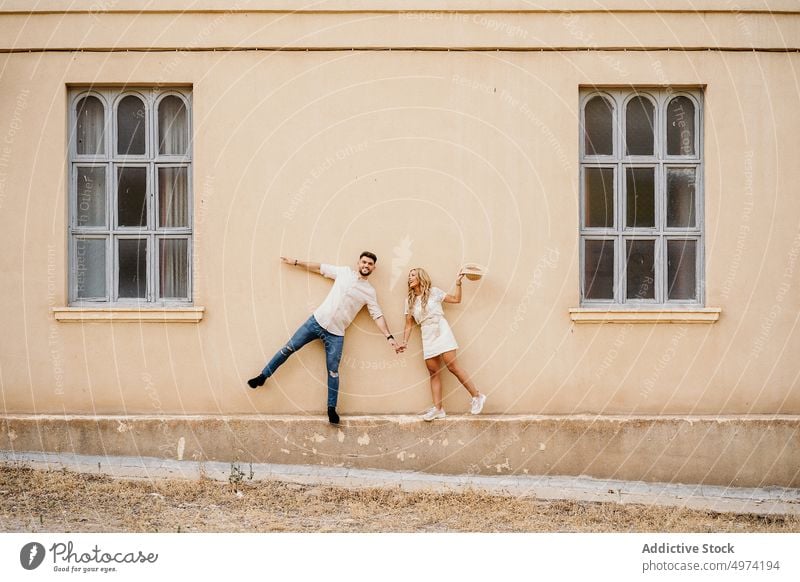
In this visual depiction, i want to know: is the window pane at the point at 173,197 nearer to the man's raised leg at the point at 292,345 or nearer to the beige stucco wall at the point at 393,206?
the beige stucco wall at the point at 393,206

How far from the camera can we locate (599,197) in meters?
10.2

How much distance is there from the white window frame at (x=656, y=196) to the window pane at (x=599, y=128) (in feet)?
0.14

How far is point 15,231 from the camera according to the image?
9969 mm

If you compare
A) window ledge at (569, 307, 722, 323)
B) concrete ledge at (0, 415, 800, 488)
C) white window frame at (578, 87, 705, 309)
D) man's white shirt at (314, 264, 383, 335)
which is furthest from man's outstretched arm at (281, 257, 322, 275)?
white window frame at (578, 87, 705, 309)

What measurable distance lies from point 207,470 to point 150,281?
1.97 metres

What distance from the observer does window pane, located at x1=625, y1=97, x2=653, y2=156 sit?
10156mm

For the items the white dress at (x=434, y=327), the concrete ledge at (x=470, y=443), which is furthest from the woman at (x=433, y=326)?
the concrete ledge at (x=470, y=443)

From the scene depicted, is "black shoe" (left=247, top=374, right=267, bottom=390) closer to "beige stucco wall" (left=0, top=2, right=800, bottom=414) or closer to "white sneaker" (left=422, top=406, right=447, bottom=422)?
"beige stucco wall" (left=0, top=2, right=800, bottom=414)

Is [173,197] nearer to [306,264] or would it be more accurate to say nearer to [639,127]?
[306,264]

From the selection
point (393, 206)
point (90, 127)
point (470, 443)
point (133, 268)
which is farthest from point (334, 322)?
point (90, 127)

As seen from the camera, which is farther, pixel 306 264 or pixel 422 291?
pixel 306 264

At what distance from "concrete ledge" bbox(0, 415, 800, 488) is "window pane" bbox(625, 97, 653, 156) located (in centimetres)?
264

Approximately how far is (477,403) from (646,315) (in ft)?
6.06

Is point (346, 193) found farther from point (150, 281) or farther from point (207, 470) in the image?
point (207, 470)
